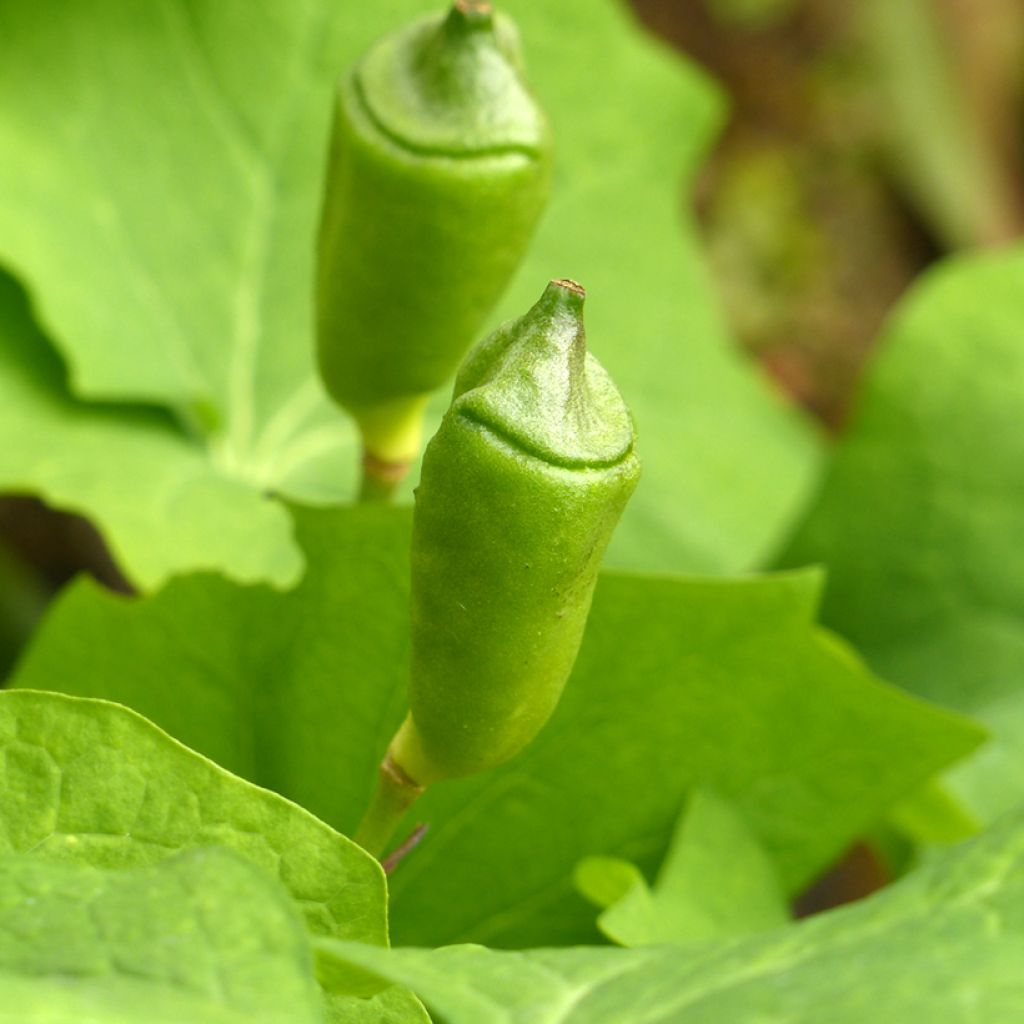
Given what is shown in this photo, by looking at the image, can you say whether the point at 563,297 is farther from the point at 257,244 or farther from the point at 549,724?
the point at 257,244

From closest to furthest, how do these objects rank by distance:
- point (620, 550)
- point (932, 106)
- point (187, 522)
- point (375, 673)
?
1. point (375, 673)
2. point (187, 522)
3. point (620, 550)
4. point (932, 106)

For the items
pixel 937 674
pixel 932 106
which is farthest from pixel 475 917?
pixel 932 106

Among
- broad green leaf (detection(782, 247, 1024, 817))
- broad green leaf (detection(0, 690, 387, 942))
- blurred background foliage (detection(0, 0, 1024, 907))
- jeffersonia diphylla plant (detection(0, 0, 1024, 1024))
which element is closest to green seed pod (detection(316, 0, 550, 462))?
jeffersonia diphylla plant (detection(0, 0, 1024, 1024))

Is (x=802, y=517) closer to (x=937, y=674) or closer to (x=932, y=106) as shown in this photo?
(x=937, y=674)

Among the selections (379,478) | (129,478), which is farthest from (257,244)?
(379,478)

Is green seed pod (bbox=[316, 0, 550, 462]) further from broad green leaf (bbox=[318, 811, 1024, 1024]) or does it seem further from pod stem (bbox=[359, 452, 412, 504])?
broad green leaf (bbox=[318, 811, 1024, 1024])

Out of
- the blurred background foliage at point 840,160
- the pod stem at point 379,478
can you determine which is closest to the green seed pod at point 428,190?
the pod stem at point 379,478
